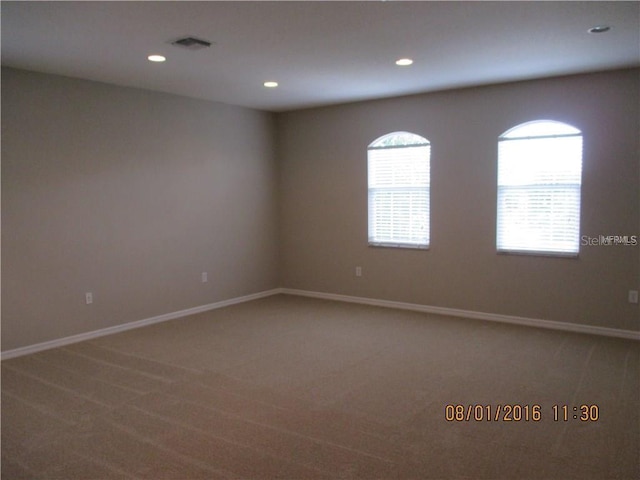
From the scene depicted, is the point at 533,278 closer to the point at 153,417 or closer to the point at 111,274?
the point at 153,417

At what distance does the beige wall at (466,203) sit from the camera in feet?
16.2

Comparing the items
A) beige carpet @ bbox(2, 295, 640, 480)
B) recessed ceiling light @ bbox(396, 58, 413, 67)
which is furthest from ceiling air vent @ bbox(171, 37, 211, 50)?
beige carpet @ bbox(2, 295, 640, 480)

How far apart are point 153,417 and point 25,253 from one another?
90.6 inches

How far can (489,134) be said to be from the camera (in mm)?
5562

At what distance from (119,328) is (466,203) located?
403 centimetres

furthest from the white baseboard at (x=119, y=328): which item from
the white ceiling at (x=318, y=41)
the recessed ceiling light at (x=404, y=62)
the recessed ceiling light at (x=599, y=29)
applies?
the recessed ceiling light at (x=599, y=29)

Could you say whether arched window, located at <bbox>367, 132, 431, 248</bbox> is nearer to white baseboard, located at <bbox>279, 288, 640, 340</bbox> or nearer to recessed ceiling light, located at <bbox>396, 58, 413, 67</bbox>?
white baseboard, located at <bbox>279, 288, 640, 340</bbox>

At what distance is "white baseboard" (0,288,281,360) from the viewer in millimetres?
4605

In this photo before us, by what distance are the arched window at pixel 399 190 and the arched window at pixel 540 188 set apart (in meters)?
0.91

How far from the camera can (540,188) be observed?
5.30 metres

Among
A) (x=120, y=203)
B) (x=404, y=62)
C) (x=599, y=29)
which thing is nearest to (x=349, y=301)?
(x=120, y=203)

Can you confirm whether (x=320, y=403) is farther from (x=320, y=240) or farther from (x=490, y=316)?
(x=320, y=240)

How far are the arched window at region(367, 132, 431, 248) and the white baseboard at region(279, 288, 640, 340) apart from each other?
0.75m

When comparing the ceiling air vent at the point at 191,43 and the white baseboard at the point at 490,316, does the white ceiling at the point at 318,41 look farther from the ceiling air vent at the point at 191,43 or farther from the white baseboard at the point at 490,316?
the white baseboard at the point at 490,316
